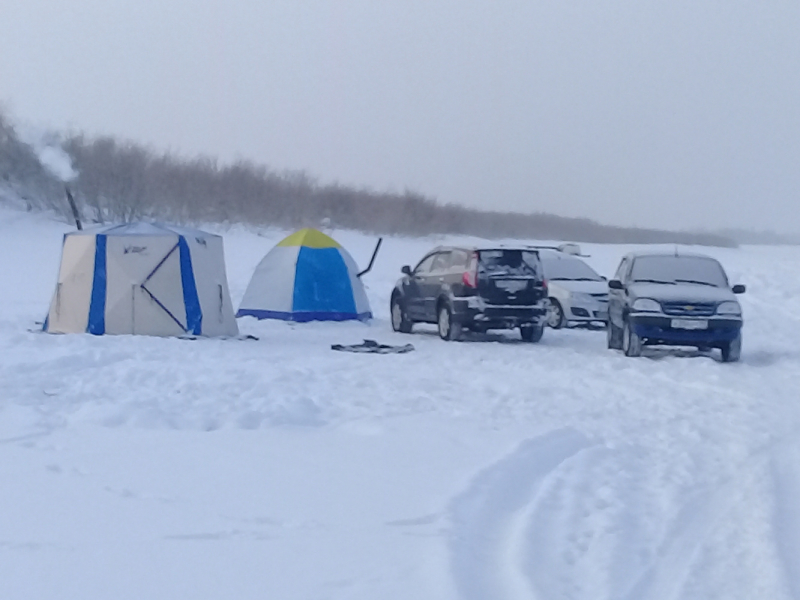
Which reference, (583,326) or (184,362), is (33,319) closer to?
(184,362)

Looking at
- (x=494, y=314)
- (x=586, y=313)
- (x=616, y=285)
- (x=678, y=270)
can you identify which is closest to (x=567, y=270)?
(x=586, y=313)

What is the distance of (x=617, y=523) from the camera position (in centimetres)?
614

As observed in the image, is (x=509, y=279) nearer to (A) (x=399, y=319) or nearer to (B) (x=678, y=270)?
(B) (x=678, y=270)

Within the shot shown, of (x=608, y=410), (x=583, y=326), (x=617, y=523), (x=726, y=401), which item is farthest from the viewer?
(x=583, y=326)

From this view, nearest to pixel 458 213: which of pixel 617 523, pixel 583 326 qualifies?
pixel 583 326

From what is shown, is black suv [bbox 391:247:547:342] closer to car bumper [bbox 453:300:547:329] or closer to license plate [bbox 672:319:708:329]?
car bumper [bbox 453:300:547:329]

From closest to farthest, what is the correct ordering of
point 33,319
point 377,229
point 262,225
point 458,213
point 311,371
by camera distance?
point 311,371
point 33,319
point 262,225
point 377,229
point 458,213

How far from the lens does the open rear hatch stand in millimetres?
17812

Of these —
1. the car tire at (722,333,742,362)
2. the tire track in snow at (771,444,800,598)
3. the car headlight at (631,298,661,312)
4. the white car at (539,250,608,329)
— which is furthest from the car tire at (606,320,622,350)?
the tire track in snow at (771,444,800,598)

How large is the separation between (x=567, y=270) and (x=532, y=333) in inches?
192

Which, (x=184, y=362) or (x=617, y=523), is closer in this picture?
(x=617, y=523)

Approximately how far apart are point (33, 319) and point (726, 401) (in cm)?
1401

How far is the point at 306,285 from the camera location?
21.2 meters

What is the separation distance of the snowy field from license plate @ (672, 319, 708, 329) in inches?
51.8
